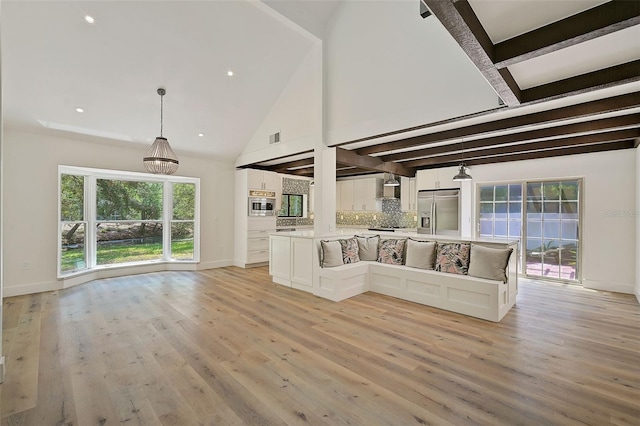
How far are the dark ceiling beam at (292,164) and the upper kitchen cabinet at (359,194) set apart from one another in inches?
73.4

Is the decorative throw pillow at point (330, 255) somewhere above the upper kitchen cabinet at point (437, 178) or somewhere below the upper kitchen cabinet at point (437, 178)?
below

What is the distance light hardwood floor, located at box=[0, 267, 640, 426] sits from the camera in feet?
6.47

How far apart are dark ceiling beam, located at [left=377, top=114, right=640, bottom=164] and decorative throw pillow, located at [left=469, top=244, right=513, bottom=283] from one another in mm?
1833

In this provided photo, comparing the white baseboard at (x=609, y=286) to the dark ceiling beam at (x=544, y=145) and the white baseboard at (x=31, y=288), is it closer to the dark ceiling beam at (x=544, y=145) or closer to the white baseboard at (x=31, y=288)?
the dark ceiling beam at (x=544, y=145)

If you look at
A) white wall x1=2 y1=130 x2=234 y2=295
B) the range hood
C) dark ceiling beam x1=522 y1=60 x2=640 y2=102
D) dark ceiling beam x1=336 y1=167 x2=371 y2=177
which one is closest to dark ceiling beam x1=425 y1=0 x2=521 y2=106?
dark ceiling beam x1=522 y1=60 x2=640 y2=102

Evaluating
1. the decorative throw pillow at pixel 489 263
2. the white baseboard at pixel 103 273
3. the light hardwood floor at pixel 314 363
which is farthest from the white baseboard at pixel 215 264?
the decorative throw pillow at pixel 489 263

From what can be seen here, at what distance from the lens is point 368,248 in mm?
5281

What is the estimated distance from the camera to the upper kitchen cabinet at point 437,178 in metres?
6.64

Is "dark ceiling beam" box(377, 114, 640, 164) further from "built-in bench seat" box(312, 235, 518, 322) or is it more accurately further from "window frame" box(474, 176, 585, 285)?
"window frame" box(474, 176, 585, 285)

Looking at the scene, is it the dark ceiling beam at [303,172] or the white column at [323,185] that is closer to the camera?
the white column at [323,185]

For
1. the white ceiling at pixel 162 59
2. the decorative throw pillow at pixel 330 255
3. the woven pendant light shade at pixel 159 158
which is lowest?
the decorative throw pillow at pixel 330 255

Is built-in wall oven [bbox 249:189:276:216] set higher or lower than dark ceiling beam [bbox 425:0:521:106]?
lower

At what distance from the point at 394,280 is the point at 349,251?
91cm

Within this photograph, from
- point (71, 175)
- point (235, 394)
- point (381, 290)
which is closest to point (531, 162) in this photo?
point (381, 290)
